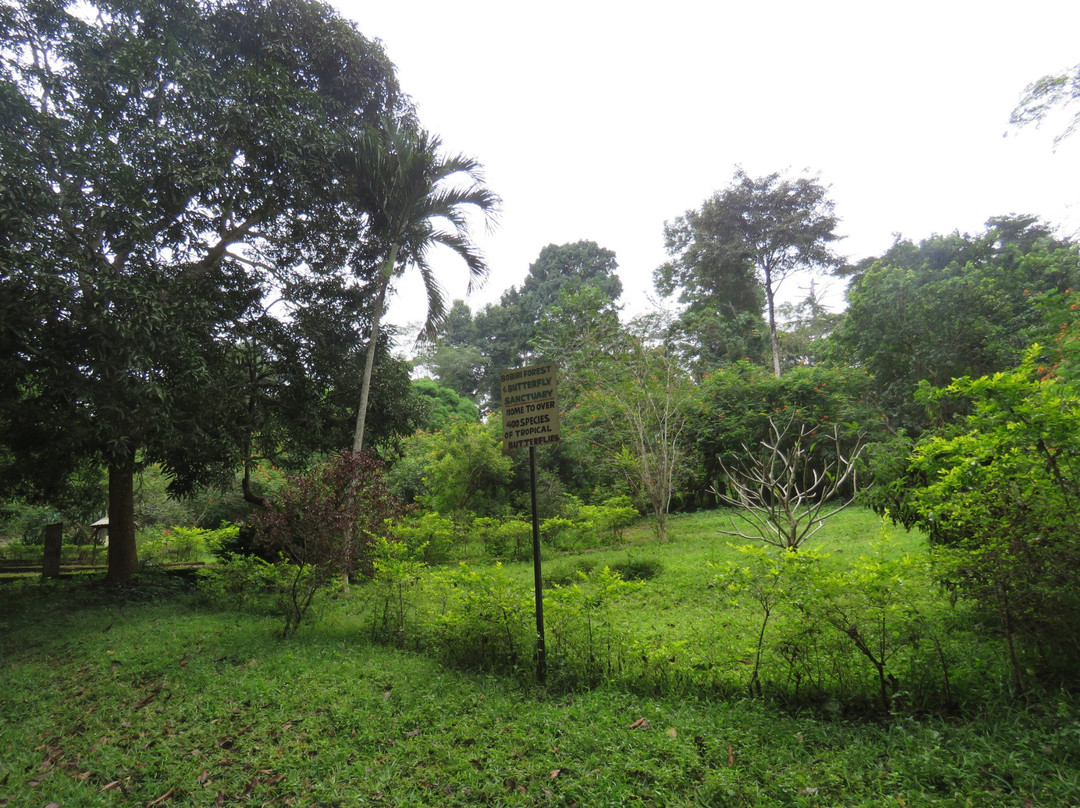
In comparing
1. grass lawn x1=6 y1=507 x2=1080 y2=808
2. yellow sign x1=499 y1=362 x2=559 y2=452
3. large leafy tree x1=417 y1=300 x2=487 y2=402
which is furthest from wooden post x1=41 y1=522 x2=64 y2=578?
large leafy tree x1=417 y1=300 x2=487 y2=402

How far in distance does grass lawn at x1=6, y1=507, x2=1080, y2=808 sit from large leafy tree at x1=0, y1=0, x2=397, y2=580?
10.4 feet

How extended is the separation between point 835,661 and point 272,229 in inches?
368

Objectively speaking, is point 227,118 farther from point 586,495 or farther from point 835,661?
point 586,495

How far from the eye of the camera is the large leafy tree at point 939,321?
11.3m

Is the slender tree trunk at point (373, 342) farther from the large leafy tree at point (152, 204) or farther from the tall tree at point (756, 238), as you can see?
the tall tree at point (756, 238)

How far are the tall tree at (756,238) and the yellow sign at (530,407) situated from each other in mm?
15748

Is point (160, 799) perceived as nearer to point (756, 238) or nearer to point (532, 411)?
point (532, 411)

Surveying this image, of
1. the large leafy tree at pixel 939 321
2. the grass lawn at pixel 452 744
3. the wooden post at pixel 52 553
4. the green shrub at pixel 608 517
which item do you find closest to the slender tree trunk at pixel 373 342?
the grass lawn at pixel 452 744

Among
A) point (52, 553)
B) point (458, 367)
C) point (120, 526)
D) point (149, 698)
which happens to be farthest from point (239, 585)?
point (458, 367)

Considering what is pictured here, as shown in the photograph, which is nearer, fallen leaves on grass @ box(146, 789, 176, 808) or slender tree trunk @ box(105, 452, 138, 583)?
fallen leaves on grass @ box(146, 789, 176, 808)

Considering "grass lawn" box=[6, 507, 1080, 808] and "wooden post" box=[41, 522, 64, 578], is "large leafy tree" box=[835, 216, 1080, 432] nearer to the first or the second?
"grass lawn" box=[6, 507, 1080, 808]

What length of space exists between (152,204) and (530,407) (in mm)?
5539

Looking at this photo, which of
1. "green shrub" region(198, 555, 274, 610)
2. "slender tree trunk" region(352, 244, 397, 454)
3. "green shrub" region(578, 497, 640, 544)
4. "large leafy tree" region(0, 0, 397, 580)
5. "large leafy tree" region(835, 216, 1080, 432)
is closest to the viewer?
"large leafy tree" region(0, 0, 397, 580)

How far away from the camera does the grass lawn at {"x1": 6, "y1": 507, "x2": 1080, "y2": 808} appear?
8.04ft
